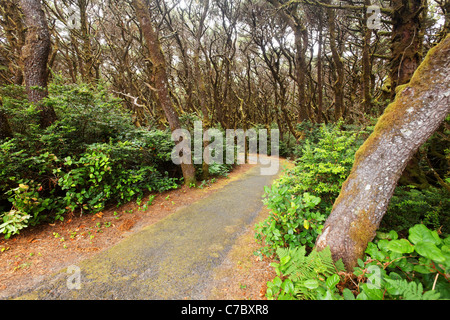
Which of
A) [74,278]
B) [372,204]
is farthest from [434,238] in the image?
[74,278]

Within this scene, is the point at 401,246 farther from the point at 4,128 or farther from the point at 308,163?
the point at 4,128

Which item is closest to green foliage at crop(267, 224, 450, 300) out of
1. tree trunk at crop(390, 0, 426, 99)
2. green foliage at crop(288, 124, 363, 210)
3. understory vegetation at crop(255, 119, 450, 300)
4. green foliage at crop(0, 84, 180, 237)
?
understory vegetation at crop(255, 119, 450, 300)

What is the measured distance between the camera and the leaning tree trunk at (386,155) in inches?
70.4

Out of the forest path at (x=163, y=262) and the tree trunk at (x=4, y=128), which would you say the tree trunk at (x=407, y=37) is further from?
the tree trunk at (x=4, y=128)

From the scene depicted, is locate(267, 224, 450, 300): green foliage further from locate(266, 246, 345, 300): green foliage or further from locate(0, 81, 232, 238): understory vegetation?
locate(0, 81, 232, 238): understory vegetation

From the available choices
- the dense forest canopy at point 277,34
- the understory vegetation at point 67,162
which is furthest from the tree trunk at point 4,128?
the dense forest canopy at point 277,34

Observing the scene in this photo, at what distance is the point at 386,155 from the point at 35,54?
803 cm

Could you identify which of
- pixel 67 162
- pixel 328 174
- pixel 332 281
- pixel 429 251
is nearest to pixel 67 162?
pixel 67 162

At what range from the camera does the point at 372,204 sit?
2090 mm

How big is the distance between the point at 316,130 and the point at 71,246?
9884mm

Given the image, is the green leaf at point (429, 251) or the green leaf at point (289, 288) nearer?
the green leaf at point (429, 251)

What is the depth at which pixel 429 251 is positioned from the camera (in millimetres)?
1441

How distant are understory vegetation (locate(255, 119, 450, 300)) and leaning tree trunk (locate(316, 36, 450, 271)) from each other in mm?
164
